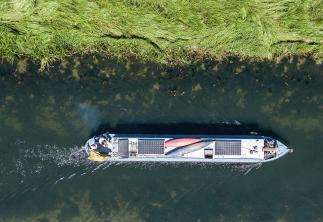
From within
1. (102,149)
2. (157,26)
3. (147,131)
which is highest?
(157,26)

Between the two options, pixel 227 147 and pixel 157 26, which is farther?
pixel 227 147

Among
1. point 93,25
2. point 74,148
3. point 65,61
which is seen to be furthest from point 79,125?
point 93,25

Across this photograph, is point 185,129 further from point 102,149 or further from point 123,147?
point 102,149

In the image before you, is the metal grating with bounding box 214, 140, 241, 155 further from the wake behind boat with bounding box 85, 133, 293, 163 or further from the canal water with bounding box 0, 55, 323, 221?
the canal water with bounding box 0, 55, 323, 221

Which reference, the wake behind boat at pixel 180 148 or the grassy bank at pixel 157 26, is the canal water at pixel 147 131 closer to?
the wake behind boat at pixel 180 148

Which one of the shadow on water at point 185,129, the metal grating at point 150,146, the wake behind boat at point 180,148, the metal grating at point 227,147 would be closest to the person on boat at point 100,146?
the wake behind boat at point 180,148

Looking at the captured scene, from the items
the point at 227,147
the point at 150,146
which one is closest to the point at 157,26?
the point at 150,146

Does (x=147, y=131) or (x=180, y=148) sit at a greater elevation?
(x=147, y=131)
